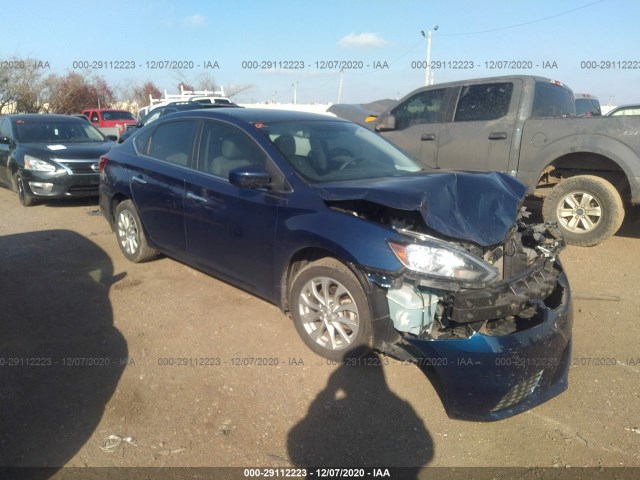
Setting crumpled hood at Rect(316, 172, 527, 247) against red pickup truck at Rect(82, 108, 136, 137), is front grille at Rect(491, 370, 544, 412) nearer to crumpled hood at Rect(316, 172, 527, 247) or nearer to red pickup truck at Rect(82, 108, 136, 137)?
crumpled hood at Rect(316, 172, 527, 247)

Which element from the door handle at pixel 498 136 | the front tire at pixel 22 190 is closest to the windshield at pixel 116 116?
the front tire at pixel 22 190

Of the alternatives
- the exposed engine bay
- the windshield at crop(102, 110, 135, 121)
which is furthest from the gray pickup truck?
the windshield at crop(102, 110, 135, 121)

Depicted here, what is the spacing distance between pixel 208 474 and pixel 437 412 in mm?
1351

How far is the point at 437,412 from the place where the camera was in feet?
9.75

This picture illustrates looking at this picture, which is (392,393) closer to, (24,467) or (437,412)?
(437,412)

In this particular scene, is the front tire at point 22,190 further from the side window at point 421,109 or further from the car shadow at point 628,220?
the car shadow at point 628,220

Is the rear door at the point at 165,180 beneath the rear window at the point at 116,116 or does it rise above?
beneath

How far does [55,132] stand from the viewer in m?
9.18

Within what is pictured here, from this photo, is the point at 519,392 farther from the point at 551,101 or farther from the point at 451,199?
the point at 551,101

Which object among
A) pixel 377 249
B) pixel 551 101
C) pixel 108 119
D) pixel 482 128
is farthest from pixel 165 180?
pixel 108 119

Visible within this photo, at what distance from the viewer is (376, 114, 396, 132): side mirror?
6832 mm

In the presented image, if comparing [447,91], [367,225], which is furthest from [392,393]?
[447,91]

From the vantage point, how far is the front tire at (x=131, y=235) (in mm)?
5254

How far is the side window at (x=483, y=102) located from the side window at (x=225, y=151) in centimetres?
376
